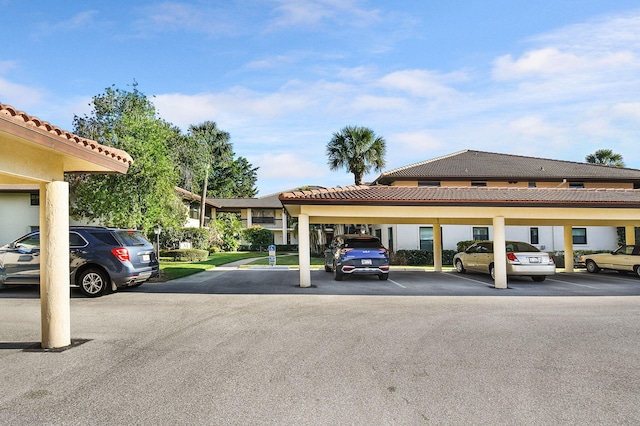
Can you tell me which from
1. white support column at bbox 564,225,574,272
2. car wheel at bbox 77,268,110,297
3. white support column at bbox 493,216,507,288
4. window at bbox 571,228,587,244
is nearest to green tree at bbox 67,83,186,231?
car wheel at bbox 77,268,110,297

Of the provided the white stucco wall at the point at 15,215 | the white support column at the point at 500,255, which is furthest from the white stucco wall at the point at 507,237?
the white stucco wall at the point at 15,215

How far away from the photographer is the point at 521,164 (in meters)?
32.2

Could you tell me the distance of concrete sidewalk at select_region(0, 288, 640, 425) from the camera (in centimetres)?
432

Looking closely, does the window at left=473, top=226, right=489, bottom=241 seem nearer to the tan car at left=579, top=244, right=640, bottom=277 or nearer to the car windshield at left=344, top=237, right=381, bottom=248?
the tan car at left=579, top=244, right=640, bottom=277

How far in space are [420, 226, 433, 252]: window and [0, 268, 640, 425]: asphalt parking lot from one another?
1728cm

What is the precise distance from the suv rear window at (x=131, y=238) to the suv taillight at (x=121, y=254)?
23 cm

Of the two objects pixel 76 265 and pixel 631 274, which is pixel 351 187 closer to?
pixel 76 265

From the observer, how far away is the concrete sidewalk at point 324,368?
14.2ft

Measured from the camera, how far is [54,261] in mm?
6594

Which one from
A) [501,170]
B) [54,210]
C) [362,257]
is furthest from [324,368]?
[501,170]

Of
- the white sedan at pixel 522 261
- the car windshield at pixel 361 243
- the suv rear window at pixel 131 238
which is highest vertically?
the suv rear window at pixel 131 238

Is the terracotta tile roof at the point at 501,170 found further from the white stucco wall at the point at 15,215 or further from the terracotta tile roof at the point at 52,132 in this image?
the terracotta tile roof at the point at 52,132

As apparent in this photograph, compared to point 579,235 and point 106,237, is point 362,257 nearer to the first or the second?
point 106,237

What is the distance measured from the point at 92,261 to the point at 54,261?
5490 millimetres
